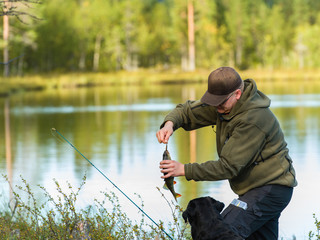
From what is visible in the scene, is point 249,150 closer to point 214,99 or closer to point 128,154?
point 214,99

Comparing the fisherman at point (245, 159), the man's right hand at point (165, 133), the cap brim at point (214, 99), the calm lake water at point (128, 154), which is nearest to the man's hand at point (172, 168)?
the fisherman at point (245, 159)

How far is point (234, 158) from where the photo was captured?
3.80m

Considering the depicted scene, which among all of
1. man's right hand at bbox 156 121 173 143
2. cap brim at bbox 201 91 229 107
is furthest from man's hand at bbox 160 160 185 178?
cap brim at bbox 201 91 229 107

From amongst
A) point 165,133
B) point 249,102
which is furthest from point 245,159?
point 165,133

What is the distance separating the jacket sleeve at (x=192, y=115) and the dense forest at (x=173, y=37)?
191ft

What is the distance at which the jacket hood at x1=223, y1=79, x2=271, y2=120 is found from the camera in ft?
Answer: 12.8

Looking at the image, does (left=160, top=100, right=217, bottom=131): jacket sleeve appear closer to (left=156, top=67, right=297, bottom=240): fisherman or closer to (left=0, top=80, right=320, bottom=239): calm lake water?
(left=156, top=67, right=297, bottom=240): fisherman

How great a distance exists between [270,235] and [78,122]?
1863 cm

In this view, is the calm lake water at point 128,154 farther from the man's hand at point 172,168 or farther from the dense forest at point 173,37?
the dense forest at point 173,37

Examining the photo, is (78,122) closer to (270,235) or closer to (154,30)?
(270,235)

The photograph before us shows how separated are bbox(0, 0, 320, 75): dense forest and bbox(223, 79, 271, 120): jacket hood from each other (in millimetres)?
58725

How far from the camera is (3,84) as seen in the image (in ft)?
146

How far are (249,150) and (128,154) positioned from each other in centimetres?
1089

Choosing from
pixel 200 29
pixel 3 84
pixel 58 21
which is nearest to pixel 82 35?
pixel 58 21
